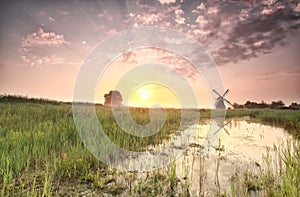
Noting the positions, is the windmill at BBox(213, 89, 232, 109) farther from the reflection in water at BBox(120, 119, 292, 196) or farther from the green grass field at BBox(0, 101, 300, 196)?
the green grass field at BBox(0, 101, 300, 196)

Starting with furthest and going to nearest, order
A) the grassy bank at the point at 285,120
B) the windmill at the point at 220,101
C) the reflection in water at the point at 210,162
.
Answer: the windmill at the point at 220,101 → the grassy bank at the point at 285,120 → the reflection in water at the point at 210,162

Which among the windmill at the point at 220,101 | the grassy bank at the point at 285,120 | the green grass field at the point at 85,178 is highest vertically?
the windmill at the point at 220,101

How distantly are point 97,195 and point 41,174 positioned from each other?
1.59m

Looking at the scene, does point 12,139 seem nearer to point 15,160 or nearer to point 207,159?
point 15,160

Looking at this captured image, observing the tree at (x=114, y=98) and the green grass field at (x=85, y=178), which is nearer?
the green grass field at (x=85, y=178)

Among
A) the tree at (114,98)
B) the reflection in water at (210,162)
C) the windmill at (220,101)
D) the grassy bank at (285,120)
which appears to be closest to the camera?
the reflection in water at (210,162)

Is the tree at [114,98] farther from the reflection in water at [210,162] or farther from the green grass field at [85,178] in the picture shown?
the green grass field at [85,178]

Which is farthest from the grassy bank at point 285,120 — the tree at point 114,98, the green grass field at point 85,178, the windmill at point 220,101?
the tree at point 114,98

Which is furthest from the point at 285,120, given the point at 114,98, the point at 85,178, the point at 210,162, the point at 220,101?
the point at 114,98

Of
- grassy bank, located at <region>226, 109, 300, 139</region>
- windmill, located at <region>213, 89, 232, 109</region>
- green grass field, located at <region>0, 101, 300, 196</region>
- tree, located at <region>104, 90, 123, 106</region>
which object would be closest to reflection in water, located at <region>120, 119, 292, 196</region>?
green grass field, located at <region>0, 101, 300, 196</region>

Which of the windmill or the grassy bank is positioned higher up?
the windmill

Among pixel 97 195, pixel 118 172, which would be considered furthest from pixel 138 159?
pixel 97 195

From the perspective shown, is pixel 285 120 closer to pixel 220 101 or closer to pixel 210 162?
pixel 210 162

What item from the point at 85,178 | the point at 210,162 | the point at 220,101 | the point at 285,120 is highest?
the point at 220,101
